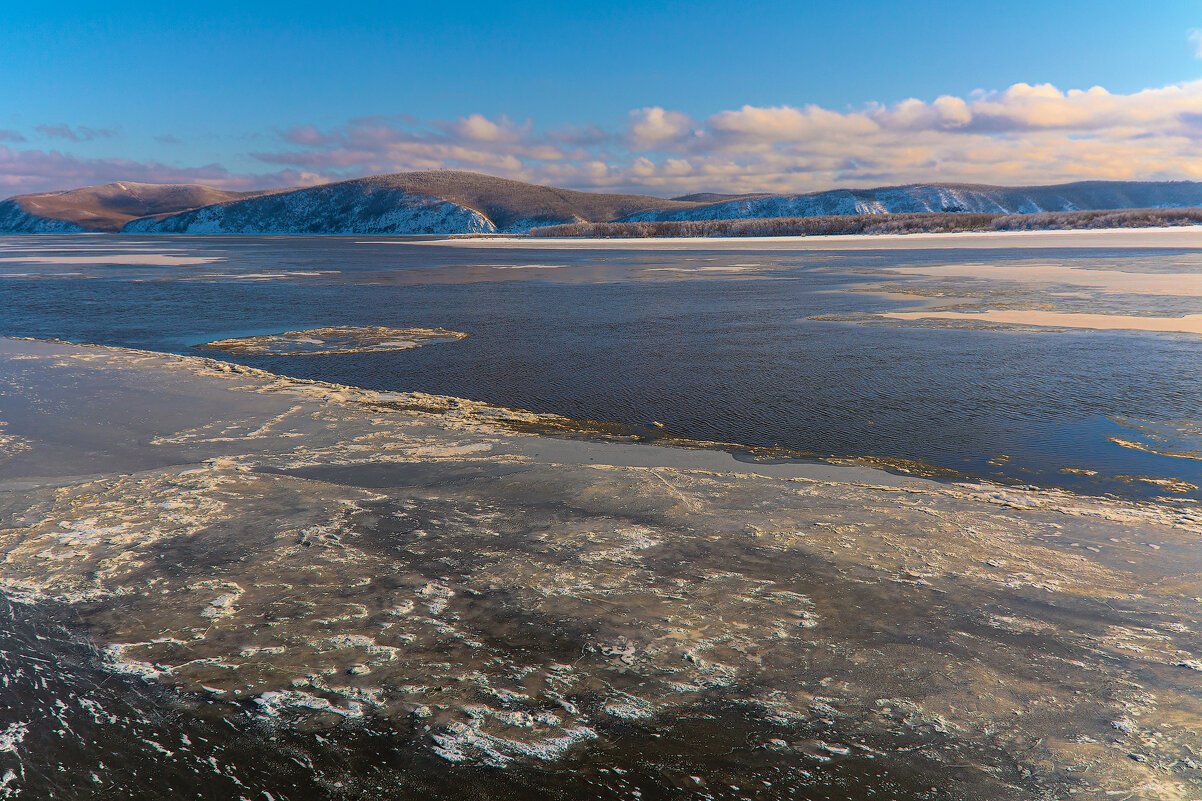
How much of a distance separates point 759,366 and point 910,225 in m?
67.1

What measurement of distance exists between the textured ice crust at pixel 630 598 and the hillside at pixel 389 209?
15922 cm

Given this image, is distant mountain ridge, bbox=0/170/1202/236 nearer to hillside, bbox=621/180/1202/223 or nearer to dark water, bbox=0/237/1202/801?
hillside, bbox=621/180/1202/223

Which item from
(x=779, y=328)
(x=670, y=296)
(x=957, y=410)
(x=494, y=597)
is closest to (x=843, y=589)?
(x=494, y=597)

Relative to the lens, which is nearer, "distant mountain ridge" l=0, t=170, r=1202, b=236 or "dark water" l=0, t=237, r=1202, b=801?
"dark water" l=0, t=237, r=1202, b=801

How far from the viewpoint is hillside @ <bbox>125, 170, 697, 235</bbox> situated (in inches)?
6545

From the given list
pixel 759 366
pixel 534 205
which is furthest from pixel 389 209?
pixel 759 366

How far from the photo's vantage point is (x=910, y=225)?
6856 centimetres

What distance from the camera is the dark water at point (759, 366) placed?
21.1 ft

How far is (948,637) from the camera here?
11.0 feet

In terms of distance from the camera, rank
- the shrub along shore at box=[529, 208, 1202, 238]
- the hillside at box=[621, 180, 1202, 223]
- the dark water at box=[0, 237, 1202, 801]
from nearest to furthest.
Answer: the dark water at box=[0, 237, 1202, 801], the shrub along shore at box=[529, 208, 1202, 238], the hillside at box=[621, 180, 1202, 223]

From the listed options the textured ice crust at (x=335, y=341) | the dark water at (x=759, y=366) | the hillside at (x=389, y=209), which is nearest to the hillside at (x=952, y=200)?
the hillside at (x=389, y=209)

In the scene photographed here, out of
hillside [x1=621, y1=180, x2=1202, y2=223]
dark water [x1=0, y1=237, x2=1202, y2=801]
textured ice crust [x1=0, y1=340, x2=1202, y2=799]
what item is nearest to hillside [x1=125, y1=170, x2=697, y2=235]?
hillside [x1=621, y1=180, x2=1202, y2=223]

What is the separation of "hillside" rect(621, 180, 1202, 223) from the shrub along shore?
77.0 m

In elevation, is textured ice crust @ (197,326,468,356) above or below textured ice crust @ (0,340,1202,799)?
above
